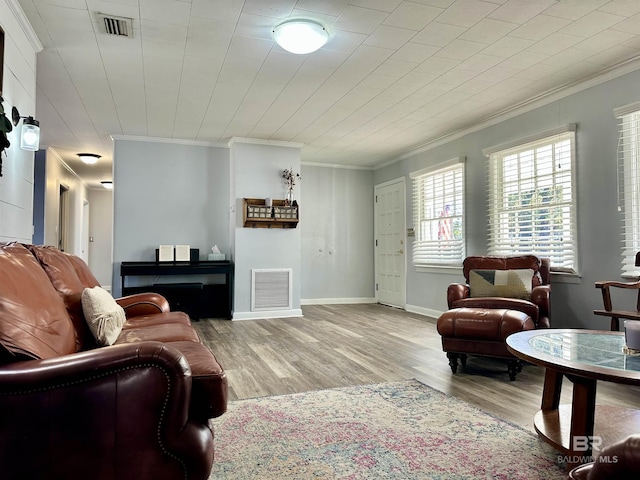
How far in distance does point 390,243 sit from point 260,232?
2346 mm

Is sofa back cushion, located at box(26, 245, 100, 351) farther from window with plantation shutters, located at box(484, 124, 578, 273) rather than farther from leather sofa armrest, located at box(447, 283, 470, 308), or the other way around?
window with plantation shutters, located at box(484, 124, 578, 273)

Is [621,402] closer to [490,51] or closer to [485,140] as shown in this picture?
[490,51]

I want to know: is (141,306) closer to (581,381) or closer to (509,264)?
(581,381)

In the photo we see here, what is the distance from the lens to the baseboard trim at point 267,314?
5816mm

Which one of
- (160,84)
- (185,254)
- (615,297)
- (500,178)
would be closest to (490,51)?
(500,178)

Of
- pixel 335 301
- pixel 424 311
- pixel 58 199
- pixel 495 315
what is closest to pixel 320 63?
pixel 495 315

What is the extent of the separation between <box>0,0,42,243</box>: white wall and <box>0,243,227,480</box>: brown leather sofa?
4.82 feet

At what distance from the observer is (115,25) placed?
2936mm

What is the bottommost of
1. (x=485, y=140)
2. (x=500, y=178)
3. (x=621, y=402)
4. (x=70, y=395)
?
(x=621, y=402)

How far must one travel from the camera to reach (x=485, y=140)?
5070 millimetres

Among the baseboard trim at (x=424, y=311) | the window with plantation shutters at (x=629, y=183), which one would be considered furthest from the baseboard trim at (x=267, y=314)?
the window with plantation shutters at (x=629, y=183)

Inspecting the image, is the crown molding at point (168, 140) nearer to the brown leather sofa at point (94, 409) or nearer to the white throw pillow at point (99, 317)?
the white throw pillow at point (99, 317)

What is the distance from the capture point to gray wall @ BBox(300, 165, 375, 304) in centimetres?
734

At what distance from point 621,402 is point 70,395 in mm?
2953
